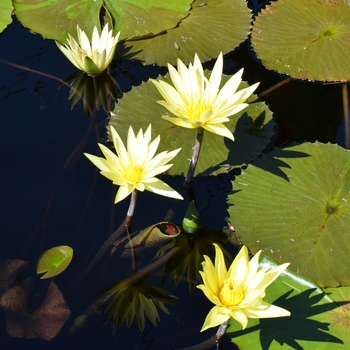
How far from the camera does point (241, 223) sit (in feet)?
8.31

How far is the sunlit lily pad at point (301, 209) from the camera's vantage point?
2.36 metres

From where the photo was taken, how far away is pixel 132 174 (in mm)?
2291

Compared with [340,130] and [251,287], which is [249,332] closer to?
[251,287]

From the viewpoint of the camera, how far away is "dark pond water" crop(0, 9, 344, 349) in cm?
229

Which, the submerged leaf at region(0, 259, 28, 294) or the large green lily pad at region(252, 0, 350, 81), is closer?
the submerged leaf at region(0, 259, 28, 294)

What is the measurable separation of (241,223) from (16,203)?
4.12 ft

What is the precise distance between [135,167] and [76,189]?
2.26ft

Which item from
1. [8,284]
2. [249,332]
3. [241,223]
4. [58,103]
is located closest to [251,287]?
[249,332]

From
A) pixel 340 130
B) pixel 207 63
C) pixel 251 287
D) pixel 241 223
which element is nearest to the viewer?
pixel 251 287

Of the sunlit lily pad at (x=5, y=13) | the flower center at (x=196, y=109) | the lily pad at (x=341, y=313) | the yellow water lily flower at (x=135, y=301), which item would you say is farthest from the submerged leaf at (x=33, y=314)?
the sunlit lily pad at (x=5, y=13)

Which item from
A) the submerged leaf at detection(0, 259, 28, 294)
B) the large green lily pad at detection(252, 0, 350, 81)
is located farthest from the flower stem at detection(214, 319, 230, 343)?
the large green lily pad at detection(252, 0, 350, 81)

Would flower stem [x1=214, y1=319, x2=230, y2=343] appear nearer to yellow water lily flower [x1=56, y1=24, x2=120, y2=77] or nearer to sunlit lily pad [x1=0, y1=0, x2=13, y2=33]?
yellow water lily flower [x1=56, y1=24, x2=120, y2=77]

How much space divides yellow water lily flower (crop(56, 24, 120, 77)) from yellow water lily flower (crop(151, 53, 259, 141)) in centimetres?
93

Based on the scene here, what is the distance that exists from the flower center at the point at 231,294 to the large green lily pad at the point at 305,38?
191cm
